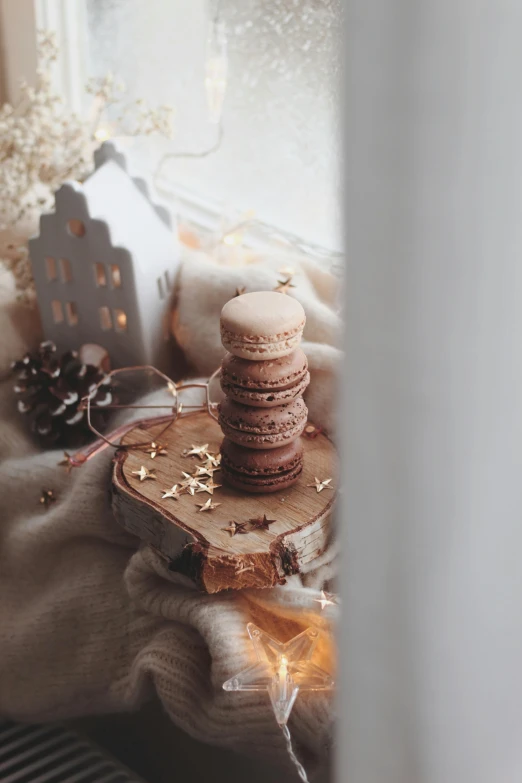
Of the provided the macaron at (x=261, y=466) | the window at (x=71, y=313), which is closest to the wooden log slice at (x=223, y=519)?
the macaron at (x=261, y=466)

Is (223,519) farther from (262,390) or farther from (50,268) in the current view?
(50,268)

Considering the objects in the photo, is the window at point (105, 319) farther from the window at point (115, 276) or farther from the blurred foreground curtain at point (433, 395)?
the blurred foreground curtain at point (433, 395)

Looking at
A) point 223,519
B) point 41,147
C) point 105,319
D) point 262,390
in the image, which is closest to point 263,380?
point 262,390

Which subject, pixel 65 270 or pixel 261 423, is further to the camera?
pixel 65 270

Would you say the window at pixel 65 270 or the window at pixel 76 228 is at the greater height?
the window at pixel 76 228

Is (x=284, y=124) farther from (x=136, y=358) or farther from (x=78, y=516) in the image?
(x=78, y=516)

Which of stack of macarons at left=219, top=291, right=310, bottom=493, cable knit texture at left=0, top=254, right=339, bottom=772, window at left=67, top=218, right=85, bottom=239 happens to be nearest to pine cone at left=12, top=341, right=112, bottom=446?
cable knit texture at left=0, top=254, right=339, bottom=772

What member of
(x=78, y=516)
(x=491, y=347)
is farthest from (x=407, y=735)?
(x=78, y=516)
